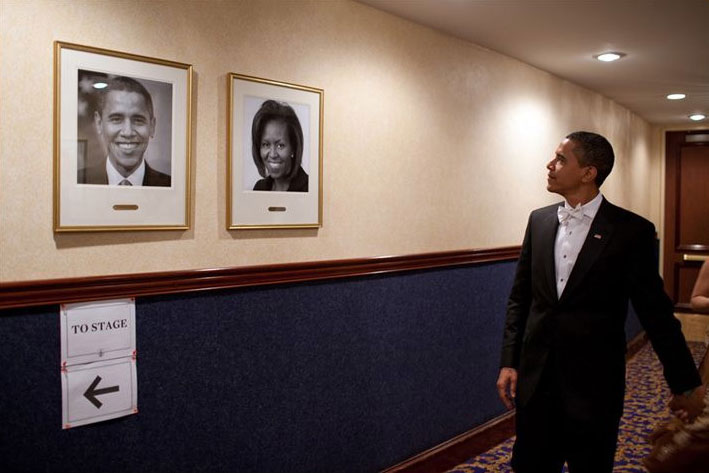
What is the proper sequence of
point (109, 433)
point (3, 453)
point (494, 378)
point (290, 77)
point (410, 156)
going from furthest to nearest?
point (494, 378) < point (410, 156) < point (290, 77) < point (109, 433) < point (3, 453)

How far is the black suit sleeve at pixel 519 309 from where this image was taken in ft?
7.85

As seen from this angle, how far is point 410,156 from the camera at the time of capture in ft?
11.3

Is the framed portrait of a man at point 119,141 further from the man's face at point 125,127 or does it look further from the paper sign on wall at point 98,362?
the paper sign on wall at point 98,362

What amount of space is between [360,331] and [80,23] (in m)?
1.77

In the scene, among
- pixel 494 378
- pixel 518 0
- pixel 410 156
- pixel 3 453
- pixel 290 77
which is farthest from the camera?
pixel 494 378

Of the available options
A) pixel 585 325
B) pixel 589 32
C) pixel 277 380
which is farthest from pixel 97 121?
pixel 589 32

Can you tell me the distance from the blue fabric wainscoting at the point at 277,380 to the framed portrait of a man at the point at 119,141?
1.06 ft

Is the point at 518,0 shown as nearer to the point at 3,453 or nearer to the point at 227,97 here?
the point at 227,97

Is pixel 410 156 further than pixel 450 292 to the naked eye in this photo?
No

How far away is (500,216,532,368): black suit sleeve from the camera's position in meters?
2.39

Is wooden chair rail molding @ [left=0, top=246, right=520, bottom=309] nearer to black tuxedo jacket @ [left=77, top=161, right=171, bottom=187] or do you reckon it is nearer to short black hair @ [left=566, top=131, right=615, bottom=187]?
black tuxedo jacket @ [left=77, top=161, right=171, bottom=187]

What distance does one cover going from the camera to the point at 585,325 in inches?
85.6

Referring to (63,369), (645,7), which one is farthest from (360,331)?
(645,7)

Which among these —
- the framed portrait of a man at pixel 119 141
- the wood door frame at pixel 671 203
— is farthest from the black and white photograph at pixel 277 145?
the wood door frame at pixel 671 203
